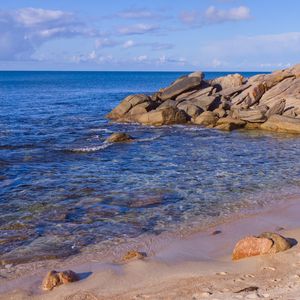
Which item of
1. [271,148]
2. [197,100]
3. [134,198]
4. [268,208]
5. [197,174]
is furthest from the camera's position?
[197,100]

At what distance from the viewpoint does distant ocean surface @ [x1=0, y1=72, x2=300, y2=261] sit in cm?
1100

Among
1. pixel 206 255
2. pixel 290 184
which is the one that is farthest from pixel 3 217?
pixel 290 184

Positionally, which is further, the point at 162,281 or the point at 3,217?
the point at 3,217

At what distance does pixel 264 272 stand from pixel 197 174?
9202 mm

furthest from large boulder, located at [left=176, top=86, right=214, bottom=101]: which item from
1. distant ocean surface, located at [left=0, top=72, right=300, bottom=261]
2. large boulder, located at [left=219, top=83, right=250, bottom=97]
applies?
distant ocean surface, located at [left=0, top=72, right=300, bottom=261]

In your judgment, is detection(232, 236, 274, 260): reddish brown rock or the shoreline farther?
detection(232, 236, 274, 260): reddish brown rock

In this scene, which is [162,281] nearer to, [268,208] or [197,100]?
[268,208]

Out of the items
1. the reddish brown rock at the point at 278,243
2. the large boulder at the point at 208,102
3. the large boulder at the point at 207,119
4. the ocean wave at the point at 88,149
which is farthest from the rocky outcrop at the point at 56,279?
the large boulder at the point at 208,102

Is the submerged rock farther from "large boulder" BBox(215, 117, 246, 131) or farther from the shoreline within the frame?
the shoreline

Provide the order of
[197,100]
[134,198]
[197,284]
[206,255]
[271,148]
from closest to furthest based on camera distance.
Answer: [197,284]
[206,255]
[134,198]
[271,148]
[197,100]

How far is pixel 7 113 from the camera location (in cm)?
4162

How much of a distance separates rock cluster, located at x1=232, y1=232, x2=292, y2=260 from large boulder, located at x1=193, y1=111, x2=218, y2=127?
75.9 ft

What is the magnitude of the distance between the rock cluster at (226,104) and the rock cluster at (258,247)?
20269 millimetres

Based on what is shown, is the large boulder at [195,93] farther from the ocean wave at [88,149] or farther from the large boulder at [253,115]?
the ocean wave at [88,149]
